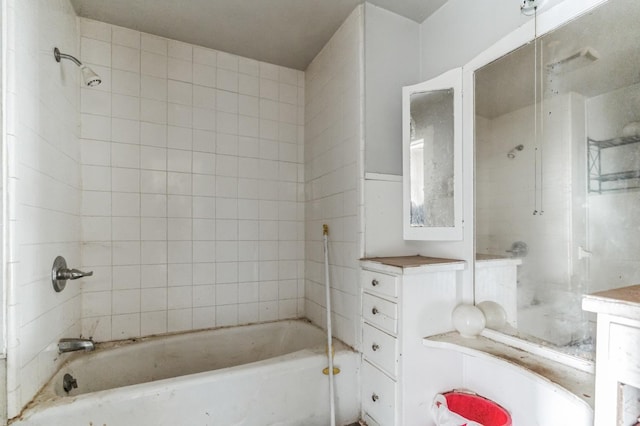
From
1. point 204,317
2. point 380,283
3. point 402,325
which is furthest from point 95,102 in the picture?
point 402,325

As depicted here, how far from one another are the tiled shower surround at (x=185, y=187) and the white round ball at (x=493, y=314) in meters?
1.38

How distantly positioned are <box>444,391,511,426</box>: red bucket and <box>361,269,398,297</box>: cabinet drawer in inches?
22.7

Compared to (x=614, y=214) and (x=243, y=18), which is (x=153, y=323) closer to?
(x=243, y=18)

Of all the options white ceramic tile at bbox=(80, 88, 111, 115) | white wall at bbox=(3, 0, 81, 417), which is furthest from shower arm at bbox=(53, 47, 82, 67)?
white ceramic tile at bbox=(80, 88, 111, 115)

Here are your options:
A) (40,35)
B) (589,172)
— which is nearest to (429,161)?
Answer: (589,172)

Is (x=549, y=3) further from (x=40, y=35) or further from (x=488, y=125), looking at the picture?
(x=40, y=35)

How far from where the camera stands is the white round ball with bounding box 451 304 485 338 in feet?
4.72

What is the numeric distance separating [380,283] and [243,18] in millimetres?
1779

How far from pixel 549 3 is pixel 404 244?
128 cm

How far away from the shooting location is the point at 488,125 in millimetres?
1494

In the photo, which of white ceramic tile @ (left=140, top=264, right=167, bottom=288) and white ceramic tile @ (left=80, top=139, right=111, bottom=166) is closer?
white ceramic tile @ (left=80, top=139, right=111, bottom=166)

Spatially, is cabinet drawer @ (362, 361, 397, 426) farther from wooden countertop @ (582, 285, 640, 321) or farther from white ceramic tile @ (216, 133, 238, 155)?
white ceramic tile @ (216, 133, 238, 155)

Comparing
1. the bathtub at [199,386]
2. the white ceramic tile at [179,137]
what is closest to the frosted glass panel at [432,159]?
the bathtub at [199,386]

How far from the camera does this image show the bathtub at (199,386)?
1.28 metres
